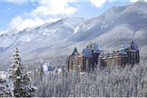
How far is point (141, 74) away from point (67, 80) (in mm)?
30237

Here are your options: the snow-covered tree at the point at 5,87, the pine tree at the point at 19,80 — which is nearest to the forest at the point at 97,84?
the pine tree at the point at 19,80

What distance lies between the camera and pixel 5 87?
22.3 meters

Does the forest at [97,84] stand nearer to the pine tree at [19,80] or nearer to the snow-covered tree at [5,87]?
the pine tree at [19,80]

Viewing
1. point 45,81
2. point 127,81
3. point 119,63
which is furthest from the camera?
point 119,63

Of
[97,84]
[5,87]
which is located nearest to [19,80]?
[5,87]

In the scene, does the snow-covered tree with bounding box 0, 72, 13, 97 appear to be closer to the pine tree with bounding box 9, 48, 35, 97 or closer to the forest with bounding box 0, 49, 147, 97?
the pine tree with bounding box 9, 48, 35, 97

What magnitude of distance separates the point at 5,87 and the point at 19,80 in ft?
3.44

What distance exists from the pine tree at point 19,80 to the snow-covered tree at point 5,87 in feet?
1.28

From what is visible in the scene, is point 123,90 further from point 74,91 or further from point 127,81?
point 74,91

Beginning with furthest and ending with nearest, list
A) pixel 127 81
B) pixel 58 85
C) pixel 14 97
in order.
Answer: pixel 58 85 → pixel 127 81 → pixel 14 97

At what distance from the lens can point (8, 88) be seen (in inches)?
893

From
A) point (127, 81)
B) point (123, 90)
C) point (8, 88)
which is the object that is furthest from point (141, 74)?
point (8, 88)

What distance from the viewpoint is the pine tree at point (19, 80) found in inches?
905

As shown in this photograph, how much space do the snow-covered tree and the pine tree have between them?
390mm
